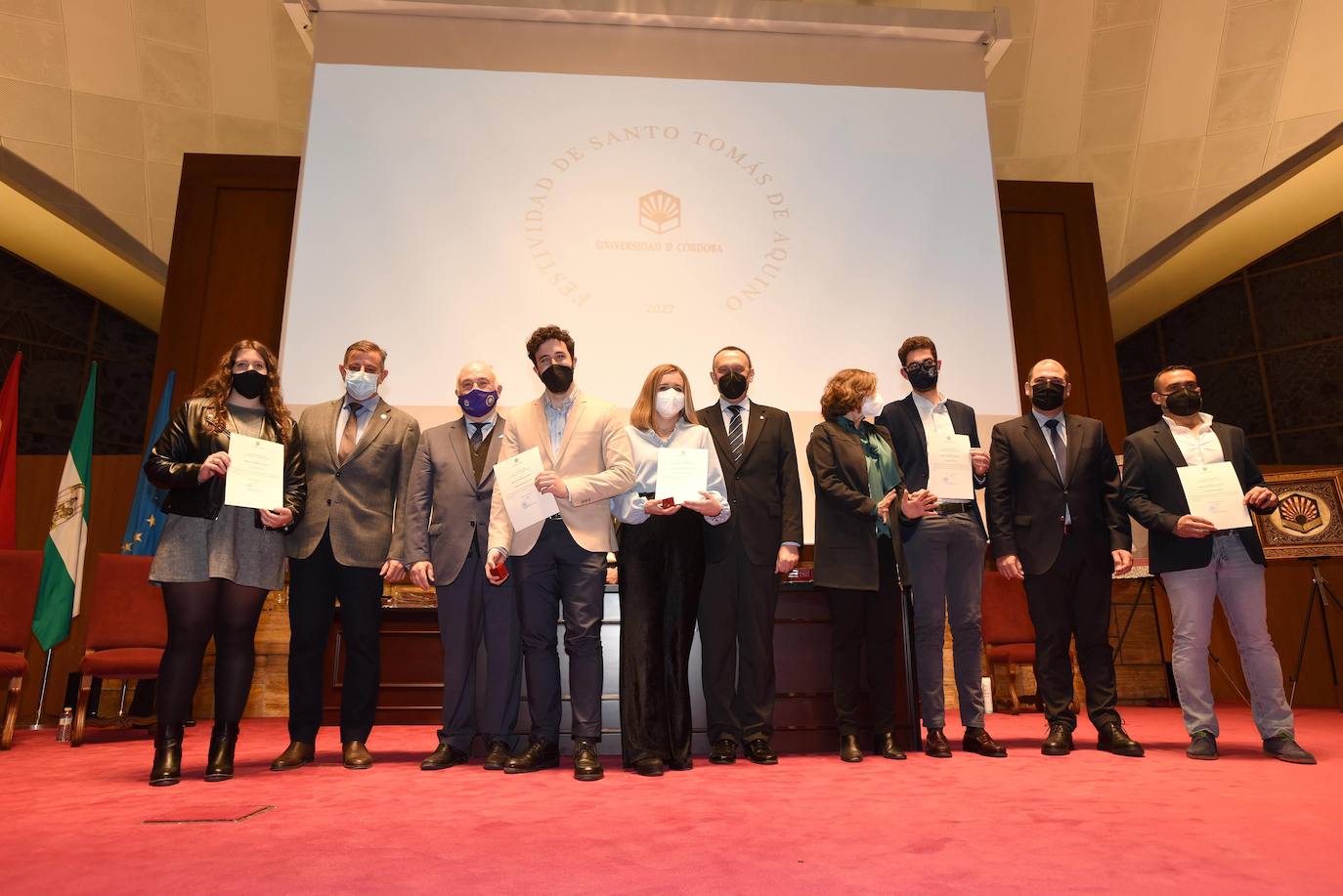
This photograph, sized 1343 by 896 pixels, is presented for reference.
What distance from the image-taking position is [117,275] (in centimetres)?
764

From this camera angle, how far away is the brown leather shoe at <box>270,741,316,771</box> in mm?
2850

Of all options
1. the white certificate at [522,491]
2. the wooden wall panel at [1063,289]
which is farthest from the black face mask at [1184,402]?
the wooden wall panel at [1063,289]

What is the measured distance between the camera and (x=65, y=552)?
4.82m

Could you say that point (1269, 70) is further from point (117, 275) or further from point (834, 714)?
point (117, 275)

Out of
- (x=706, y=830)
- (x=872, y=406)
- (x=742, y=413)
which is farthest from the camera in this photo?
(x=872, y=406)

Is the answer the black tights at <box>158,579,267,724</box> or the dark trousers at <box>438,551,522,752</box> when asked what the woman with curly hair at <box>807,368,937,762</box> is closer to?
the dark trousers at <box>438,551,522,752</box>

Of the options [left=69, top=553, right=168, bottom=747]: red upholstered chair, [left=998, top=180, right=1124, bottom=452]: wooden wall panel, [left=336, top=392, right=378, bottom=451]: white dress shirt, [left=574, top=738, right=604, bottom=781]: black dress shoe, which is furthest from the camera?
[left=998, top=180, right=1124, bottom=452]: wooden wall panel

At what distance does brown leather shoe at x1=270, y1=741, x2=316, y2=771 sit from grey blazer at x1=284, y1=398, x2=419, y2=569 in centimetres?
63

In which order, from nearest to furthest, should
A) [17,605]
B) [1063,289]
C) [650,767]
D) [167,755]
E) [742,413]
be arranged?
[167,755] → [650,767] → [742,413] → [17,605] → [1063,289]

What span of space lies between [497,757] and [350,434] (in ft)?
3.97

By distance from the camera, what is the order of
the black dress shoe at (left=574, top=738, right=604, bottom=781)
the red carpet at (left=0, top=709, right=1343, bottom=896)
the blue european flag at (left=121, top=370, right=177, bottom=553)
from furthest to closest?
the blue european flag at (left=121, top=370, right=177, bottom=553) → the black dress shoe at (left=574, top=738, right=604, bottom=781) → the red carpet at (left=0, top=709, right=1343, bottom=896)

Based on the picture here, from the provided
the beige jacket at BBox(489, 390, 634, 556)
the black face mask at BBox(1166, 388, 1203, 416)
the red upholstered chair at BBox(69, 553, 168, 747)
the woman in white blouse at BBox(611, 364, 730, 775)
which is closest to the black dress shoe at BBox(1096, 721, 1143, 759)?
the black face mask at BBox(1166, 388, 1203, 416)

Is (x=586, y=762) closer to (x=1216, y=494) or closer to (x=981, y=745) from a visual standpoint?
(x=981, y=745)

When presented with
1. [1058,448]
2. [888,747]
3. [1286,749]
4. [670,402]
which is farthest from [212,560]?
[1286,749]
